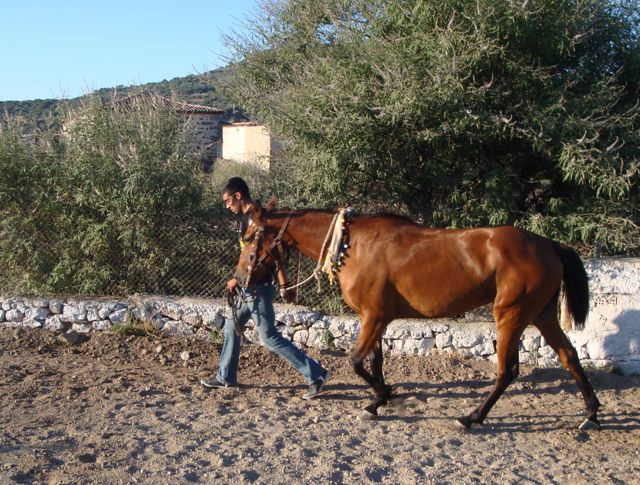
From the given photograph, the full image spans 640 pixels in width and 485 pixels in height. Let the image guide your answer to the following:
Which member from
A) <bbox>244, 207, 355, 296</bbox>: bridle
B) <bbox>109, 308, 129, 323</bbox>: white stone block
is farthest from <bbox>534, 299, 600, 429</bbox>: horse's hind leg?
<bbox>109, 308, 129, 323</bbox>: white stone block

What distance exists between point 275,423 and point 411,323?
Answer: 8.29 ft

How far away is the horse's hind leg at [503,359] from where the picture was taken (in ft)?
18.4

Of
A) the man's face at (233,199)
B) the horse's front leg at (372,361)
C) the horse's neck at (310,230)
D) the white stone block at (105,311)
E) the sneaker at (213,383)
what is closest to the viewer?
the horse's front leg at (372,361)

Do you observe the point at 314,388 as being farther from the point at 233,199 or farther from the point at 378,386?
the point at 233,199

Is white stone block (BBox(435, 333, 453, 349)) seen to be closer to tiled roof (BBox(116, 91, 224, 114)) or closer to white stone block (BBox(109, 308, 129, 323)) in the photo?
white stone block (BBox(109, 308, 129, 323))

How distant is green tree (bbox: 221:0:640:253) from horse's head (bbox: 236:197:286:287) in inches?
77.4

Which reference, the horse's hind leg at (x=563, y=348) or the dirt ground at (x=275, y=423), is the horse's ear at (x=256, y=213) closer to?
the dirt ground at (x=275, y=423)

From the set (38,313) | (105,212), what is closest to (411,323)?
(105,212)

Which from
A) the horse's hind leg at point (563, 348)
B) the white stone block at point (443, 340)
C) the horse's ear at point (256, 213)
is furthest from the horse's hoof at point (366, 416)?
the white stone block at point (443, 340)

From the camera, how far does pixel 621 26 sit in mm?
7719

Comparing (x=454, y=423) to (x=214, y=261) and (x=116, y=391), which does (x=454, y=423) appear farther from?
(x=214, y=261)

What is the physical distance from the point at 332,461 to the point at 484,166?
4.35m

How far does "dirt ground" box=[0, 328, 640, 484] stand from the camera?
4.66 m

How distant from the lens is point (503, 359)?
5684 millimetres
